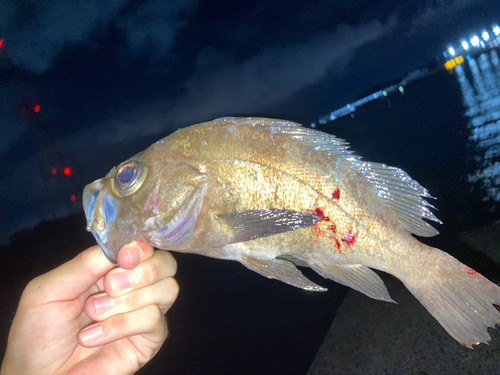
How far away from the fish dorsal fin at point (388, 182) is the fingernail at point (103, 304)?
177 cm

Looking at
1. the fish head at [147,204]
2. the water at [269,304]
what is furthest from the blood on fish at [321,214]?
the water at [269,304]

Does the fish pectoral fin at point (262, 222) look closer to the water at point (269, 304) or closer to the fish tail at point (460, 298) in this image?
the fish tail at point (460, 298)

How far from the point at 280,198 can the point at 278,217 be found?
0.13 m

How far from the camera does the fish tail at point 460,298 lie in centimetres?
172

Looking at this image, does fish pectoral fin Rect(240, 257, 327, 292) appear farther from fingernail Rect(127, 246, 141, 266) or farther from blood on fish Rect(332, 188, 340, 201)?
fingernail Rect(127, 246, 141, 266)

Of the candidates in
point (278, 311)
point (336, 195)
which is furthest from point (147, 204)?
point (278, 311)

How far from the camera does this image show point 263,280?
7055mm

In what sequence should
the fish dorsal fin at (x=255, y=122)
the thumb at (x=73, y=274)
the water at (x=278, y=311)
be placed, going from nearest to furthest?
1. the fish dorsal fin at (x=255, y=122)
2. the thumb at (x=73, y=274)
3. the water at (x=278, y=311)

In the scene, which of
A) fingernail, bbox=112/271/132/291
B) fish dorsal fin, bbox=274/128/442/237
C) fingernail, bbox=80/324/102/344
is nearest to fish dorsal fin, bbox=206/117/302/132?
fish dorsal fin, bbox=274/128/442/237

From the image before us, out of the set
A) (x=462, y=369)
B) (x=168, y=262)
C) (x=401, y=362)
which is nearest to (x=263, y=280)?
(x=401, y=362)

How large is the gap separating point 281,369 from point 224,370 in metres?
1.05

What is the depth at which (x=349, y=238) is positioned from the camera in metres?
1.80

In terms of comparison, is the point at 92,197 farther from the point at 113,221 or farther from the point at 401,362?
the point at 401,362

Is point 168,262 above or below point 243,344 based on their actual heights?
above
